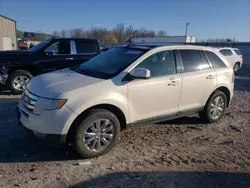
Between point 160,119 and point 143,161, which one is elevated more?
point 160,119

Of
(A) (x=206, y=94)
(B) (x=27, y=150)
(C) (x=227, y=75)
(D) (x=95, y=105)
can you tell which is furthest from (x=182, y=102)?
(B) (x=27, y=150)

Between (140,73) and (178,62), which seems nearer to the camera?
(140,73)

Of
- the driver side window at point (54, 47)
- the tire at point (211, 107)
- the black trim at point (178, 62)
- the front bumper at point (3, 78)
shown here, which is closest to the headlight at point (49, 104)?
the black trim at point (178, 62)

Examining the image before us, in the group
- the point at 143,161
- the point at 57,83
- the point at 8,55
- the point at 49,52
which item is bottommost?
the point at 143,161

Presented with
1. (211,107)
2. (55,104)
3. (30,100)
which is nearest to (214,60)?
(211,107)

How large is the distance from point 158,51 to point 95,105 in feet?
5.41

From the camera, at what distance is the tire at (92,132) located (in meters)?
3.69

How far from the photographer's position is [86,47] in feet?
29.2

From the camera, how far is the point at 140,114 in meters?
4.30

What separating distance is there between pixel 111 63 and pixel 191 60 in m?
1.69

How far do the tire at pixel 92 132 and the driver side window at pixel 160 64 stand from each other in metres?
1.06

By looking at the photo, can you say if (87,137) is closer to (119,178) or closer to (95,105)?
(95,105)

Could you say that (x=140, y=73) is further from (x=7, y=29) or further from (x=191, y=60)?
(x=7, y=29)

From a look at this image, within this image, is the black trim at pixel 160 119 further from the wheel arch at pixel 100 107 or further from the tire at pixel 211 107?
the tire at pixel 211 107
